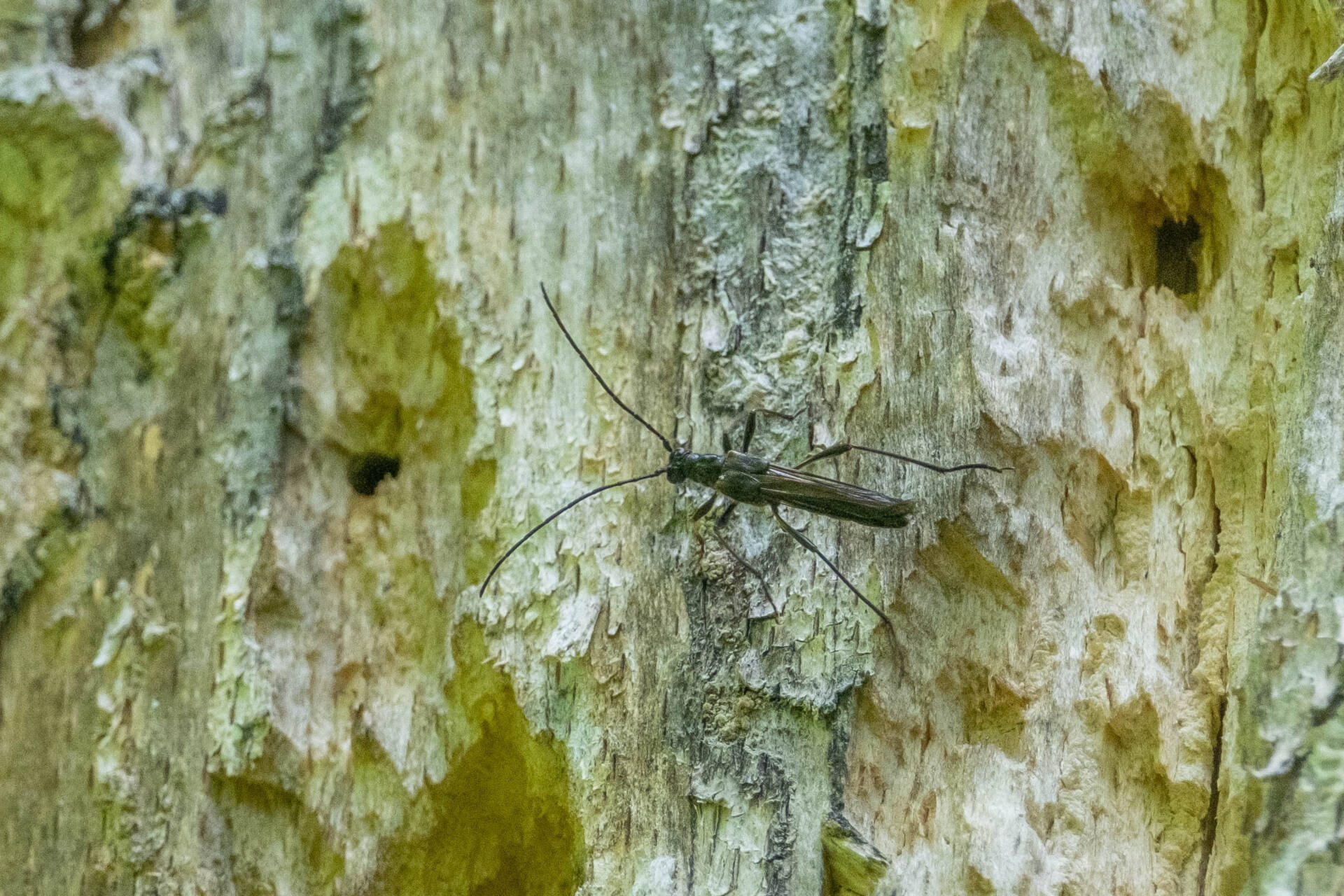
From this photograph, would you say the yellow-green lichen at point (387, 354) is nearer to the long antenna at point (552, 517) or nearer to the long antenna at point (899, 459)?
the long antenna at point (552, 517)

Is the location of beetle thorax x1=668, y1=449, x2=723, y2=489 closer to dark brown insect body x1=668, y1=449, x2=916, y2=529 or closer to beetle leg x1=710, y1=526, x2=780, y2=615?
dark brown insect body x1=668, y1=449, x2=916, y2=529

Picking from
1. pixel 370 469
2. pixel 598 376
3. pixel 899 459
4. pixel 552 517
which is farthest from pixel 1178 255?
pixel 370 469

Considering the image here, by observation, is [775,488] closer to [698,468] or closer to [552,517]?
[698,468]

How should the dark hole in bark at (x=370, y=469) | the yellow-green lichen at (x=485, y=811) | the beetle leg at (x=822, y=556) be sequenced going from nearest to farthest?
the beetle leg at (x=822, y=556) → the yellow-green lichen at (x=485, y=811) → the dark hole in bark at (x=370, y=469)

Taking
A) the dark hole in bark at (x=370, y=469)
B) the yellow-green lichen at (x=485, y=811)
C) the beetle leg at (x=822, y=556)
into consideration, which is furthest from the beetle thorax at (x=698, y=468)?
the dark hole in bark at (x=370, y=469)

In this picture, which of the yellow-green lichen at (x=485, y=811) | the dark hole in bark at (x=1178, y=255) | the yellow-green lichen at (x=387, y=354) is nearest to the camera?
the yellow-green lichen at (x=485, y=811)

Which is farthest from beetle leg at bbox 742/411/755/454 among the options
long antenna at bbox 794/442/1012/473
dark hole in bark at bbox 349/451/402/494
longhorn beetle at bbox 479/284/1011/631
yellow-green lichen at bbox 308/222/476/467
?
dark hole in bark at bbox 349/451/402/494

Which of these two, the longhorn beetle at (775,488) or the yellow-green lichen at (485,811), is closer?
the longhorn beetle at (775,488)

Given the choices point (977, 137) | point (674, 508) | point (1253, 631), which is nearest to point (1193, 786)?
point (1253, 631)
